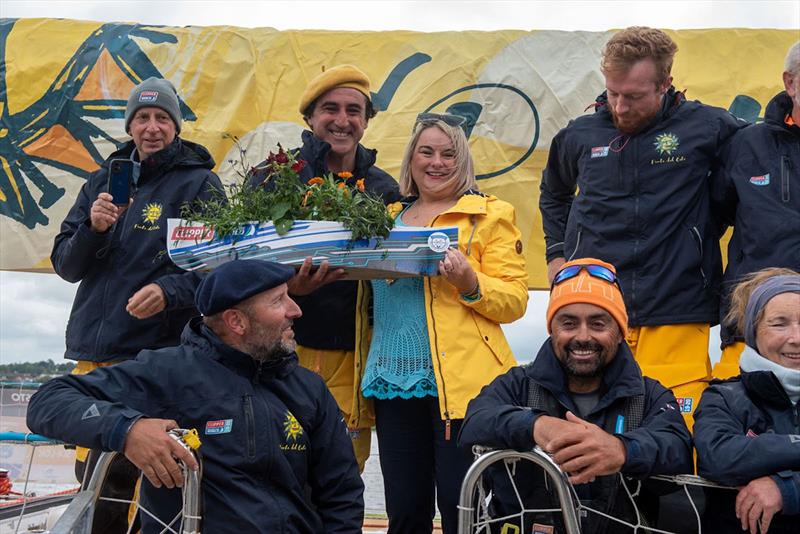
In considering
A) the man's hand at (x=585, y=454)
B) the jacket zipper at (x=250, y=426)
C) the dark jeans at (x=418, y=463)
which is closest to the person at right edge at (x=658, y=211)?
the dark jeans at (x=418, y=463)

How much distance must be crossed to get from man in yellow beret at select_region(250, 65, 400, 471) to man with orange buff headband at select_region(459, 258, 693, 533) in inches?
37.4

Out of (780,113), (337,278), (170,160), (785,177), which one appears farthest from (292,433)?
(780,113)

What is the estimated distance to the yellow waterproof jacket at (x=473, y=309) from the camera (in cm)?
338

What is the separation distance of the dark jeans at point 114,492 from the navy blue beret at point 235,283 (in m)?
0.62

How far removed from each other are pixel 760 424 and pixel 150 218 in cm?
256

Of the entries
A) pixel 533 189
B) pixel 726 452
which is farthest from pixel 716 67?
pixel 726 452

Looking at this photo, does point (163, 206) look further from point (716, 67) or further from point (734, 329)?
point (716, 67)

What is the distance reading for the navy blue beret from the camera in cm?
283

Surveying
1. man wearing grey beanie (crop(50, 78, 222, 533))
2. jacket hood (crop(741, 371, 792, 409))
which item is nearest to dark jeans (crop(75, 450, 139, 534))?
man wearing grey beanie (crop(50, 78, 222, 533))

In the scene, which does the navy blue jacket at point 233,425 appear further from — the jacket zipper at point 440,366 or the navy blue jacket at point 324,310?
the navy blue jacket at point 324,310

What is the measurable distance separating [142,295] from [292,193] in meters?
0.70

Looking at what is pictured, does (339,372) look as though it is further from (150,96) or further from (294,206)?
(150,96)

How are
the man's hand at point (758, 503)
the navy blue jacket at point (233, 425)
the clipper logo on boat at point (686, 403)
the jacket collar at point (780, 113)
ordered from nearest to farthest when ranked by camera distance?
the man's hand at point (758, 503)
the navy blue jacket at point (233, 425)
the jacket collar at point (780, 113)
the clipper logo on boat at point (686, 403)

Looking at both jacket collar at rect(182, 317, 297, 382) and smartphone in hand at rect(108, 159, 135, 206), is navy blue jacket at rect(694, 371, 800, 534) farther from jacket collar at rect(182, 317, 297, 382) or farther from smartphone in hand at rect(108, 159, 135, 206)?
smartphone in hand at rect(108, 159, 135, 206)
